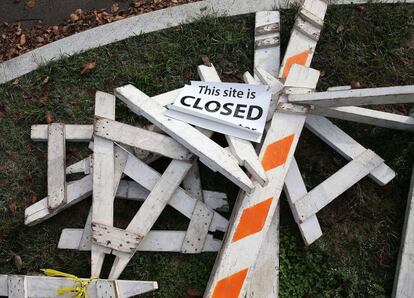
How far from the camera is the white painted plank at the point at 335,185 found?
3125 mm

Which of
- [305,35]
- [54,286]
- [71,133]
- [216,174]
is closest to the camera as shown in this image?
[54,286]

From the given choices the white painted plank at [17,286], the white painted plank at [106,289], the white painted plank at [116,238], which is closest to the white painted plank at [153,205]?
the white painted plank at [116,238]

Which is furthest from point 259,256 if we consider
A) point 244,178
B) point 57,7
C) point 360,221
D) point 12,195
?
point 57,7

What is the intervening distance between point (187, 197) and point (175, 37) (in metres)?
1.71

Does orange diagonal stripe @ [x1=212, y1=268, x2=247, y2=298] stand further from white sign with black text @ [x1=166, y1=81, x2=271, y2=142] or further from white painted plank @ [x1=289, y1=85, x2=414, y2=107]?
white painted plank @ [x1=289, y1=85, x2=414, y2=107]

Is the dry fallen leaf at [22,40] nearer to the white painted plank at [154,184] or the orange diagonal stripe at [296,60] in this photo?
the white painted plank at [154,184]

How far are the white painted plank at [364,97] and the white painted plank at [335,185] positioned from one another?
1.66ft

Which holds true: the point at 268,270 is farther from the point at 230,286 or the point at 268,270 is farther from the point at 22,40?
the point at 22,40

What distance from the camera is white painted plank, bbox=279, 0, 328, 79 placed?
360 centimetres

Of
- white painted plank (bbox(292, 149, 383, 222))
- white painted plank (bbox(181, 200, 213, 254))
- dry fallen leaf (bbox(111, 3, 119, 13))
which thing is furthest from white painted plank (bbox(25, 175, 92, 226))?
dry fallen leaf (bbox(111, 3, 119, 13))

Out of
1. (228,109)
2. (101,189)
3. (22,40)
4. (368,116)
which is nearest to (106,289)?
(101,189)

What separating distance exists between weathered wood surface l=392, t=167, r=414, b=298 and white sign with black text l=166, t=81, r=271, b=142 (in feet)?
4.19

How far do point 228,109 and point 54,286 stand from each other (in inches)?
70.2

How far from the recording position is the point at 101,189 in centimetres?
306
